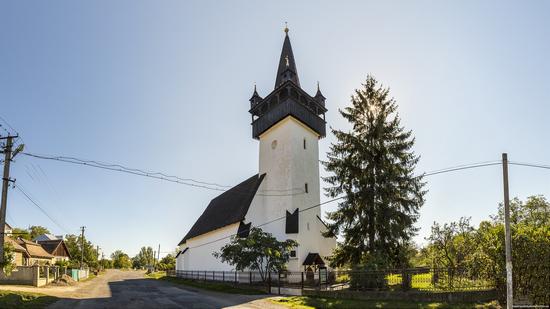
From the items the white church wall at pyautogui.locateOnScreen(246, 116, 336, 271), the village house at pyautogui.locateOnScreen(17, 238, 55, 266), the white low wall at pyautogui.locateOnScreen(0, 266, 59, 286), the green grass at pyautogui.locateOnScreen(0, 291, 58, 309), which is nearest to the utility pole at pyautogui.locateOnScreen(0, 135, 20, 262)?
the green grass at pyautogui.locateOnScreen(0, 291, 58, 309)

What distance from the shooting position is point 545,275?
12.2 meters

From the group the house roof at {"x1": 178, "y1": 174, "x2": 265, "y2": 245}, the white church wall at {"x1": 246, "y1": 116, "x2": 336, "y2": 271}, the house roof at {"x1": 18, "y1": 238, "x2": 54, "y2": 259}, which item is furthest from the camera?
the house roof at {"x1": 18, "y1": 238, "x2": 54, "y2": 259}

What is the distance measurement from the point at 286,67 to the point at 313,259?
18.0 metres

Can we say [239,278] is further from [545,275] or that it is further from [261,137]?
[545,275]

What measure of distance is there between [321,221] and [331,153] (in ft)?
27.9

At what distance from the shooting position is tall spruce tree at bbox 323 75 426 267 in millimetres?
20531

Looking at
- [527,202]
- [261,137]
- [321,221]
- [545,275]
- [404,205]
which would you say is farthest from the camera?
[527,202]

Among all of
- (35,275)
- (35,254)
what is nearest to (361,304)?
(35,275)

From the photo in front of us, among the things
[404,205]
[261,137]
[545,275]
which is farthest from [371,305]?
[261,137]

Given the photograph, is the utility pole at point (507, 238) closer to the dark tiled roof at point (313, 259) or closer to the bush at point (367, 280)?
the bush at point (367, 280)

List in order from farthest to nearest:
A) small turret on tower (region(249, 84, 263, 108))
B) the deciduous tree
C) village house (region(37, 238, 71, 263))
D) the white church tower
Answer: village house (region(37, 238, 71, 263)) → small turret on tower (region(249, 84, 263, 108)) → the white church tower → the deciduous tree

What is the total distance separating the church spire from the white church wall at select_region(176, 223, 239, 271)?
14.5 metres

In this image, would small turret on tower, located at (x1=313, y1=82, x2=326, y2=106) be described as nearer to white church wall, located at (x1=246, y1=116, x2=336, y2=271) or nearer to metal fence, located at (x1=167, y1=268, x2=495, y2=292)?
white church wall, located at (x1=246, y1=116, x2=336, y2=271)

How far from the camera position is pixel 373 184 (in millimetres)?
21547
